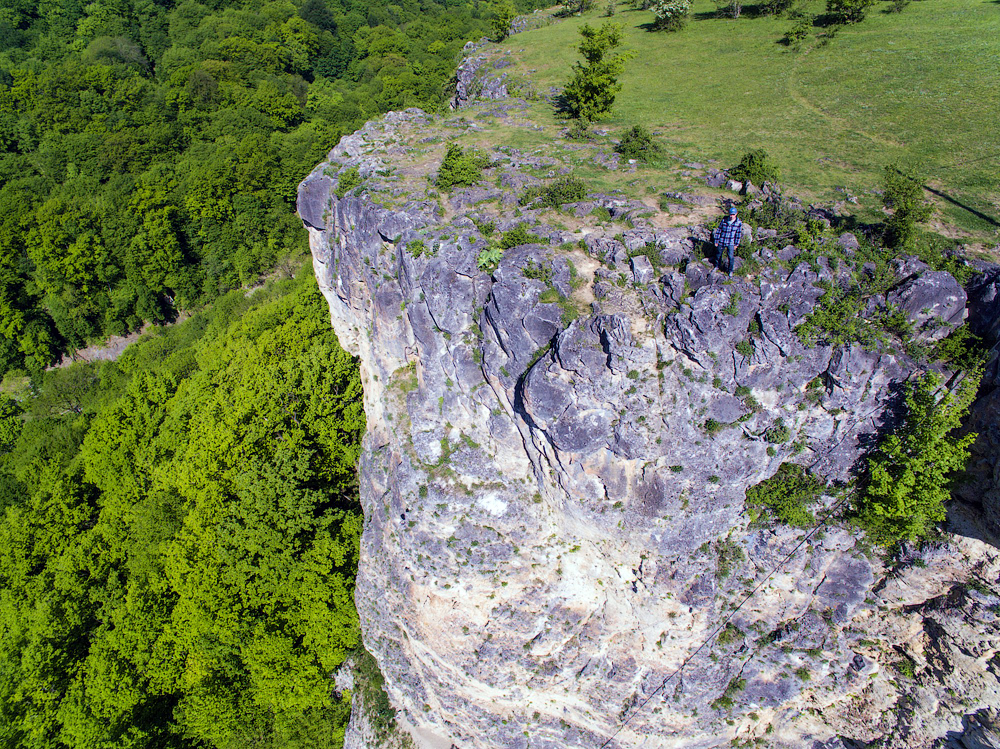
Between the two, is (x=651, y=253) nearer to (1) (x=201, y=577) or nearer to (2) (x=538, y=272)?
(2) (x=538, y=272)

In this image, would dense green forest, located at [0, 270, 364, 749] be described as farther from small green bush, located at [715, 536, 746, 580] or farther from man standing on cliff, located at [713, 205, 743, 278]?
man standing on cliff, located at [713, 205, 743, 278]

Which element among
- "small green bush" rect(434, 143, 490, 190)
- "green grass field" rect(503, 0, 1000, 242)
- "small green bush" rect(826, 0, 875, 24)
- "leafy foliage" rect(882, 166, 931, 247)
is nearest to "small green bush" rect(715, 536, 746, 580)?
"leafy foliage" rect(882, 166, 931, 247)

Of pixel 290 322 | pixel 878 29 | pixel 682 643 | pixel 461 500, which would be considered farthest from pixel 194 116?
pixel 682 643

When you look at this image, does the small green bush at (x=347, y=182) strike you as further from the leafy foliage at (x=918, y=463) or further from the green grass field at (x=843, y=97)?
the leafy foliage at (x=918, y=463)

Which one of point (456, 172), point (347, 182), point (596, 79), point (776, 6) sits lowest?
point (456, 172)

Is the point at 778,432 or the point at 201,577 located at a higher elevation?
the point at 778,432

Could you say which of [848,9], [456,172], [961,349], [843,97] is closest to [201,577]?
[456,172]

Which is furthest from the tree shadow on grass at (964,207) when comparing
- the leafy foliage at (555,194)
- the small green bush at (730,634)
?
the small green bush at (730,634)
